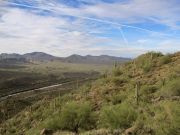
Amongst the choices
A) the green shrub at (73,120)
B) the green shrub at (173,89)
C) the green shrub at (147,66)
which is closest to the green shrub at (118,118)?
the green shrub at (73,120)

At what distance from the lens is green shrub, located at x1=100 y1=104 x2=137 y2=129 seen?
1773cm

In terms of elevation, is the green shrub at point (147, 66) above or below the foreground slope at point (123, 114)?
above

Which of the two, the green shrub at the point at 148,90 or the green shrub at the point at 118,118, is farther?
the green shrub at the point at 148,90

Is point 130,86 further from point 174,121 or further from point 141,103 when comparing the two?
point 174,121

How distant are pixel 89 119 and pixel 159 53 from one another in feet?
101

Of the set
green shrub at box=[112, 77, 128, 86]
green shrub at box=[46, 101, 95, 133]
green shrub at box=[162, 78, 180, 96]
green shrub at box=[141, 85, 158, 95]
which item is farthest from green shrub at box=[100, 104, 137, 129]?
green shrub at box=[112, 77, 128, 86]

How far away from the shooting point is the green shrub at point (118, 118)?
17734 mm

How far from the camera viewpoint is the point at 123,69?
5094 cm

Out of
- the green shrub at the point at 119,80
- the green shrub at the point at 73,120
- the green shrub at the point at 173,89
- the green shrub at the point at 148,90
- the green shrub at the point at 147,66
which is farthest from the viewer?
the green shrub at the point at 147,66

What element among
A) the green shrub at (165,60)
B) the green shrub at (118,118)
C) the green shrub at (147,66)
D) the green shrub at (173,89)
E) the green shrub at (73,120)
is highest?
the green shrub at (165,60)

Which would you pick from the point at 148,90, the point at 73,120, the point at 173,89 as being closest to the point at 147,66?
the point at 148,90

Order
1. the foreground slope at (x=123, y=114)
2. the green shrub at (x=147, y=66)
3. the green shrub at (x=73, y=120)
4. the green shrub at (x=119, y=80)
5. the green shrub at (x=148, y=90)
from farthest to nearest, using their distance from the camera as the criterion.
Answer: the green shrub at (x=147, y=66) < the green shrub at (x=119, y=80) < the green shrub at (x=148, y=90) < the green shrub at (x=73, y=120) < the foreground slope at (x=123, y=114)

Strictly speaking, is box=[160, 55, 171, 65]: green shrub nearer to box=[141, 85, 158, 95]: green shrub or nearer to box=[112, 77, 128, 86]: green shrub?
box=[112, 77, 128, 86]: green shrub

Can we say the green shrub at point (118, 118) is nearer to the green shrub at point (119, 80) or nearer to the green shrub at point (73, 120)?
the green shrub at point (73, 120)
